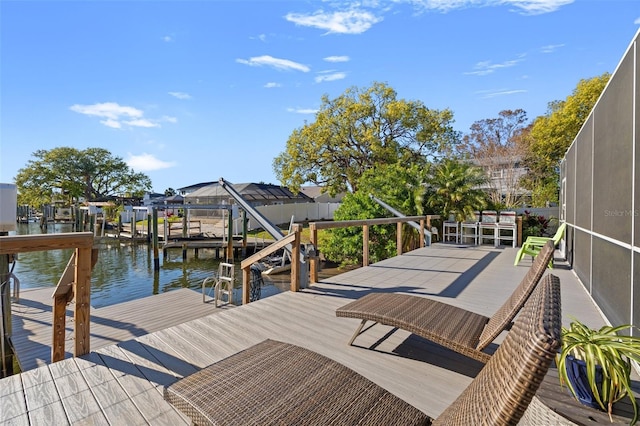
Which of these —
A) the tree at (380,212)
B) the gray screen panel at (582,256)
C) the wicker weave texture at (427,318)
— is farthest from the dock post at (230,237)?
the wicker weave texture at (427,318)

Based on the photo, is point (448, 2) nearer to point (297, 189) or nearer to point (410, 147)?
point (410, 147)

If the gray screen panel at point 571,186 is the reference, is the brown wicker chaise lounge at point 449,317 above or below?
below

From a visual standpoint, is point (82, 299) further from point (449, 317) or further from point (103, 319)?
point (103, 319)

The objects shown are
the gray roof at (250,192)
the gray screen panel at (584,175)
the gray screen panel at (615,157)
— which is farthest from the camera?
the gray roof at (250,192)

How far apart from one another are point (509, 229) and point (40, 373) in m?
12.1

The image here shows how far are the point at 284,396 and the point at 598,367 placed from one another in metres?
1.44

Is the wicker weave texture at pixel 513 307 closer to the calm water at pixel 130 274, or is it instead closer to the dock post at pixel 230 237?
the calm water at pixel 130 274

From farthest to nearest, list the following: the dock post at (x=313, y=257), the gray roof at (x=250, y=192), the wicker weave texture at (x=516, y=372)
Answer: the gray roof at (x=250, y=192) < the dock post at (x=313, y=257) < the wicker weave texture at (x=516, y=372)

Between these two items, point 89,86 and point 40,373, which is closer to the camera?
point 40,373

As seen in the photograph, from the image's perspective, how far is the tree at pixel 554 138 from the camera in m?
17.9

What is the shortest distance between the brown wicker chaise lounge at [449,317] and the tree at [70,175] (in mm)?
49211

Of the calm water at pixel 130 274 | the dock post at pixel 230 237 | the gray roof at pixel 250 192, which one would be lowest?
the calm water at pixel 130 274

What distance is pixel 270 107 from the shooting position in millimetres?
17578

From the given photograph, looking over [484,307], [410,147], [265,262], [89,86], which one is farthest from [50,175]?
[484,307]
